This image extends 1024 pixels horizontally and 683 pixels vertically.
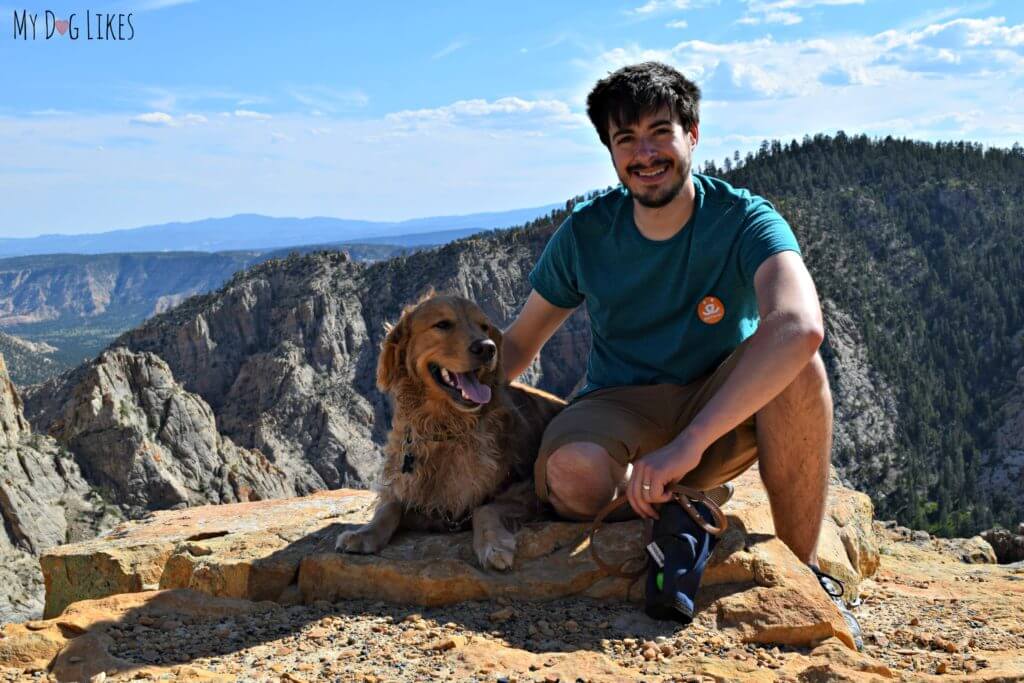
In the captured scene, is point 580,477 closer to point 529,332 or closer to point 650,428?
point 650,428

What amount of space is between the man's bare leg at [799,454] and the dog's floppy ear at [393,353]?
215cm

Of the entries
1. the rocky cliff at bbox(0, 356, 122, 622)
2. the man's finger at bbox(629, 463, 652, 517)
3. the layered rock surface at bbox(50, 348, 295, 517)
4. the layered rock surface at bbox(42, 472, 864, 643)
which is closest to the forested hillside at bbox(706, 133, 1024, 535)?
the layered rock surface at bbox(50, 348, 295, 517)

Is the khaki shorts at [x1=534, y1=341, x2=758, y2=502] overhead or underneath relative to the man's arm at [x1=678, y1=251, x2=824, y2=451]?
underneath

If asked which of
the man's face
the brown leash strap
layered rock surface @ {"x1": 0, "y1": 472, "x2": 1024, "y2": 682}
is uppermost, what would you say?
the man's face

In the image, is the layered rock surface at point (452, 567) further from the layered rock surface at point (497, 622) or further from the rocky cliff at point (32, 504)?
the rocky cliff at point (32, 504)

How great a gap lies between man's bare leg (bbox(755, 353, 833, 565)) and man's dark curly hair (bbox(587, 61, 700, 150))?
1.53 metres

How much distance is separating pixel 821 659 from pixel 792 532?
1.21 metres

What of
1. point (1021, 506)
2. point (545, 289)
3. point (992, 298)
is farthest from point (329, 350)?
point (545, 289)

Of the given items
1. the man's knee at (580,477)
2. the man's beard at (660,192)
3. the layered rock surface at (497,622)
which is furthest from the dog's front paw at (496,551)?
the man's beard at (660,192)

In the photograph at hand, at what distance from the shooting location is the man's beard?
5055 mm

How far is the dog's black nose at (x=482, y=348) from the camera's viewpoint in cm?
544

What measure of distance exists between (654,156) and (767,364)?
1335 millimetres

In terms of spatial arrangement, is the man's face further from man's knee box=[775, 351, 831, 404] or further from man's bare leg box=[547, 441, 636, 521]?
man's bare leg box=[547, 441, 636, 521]

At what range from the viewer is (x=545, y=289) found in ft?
19.7
